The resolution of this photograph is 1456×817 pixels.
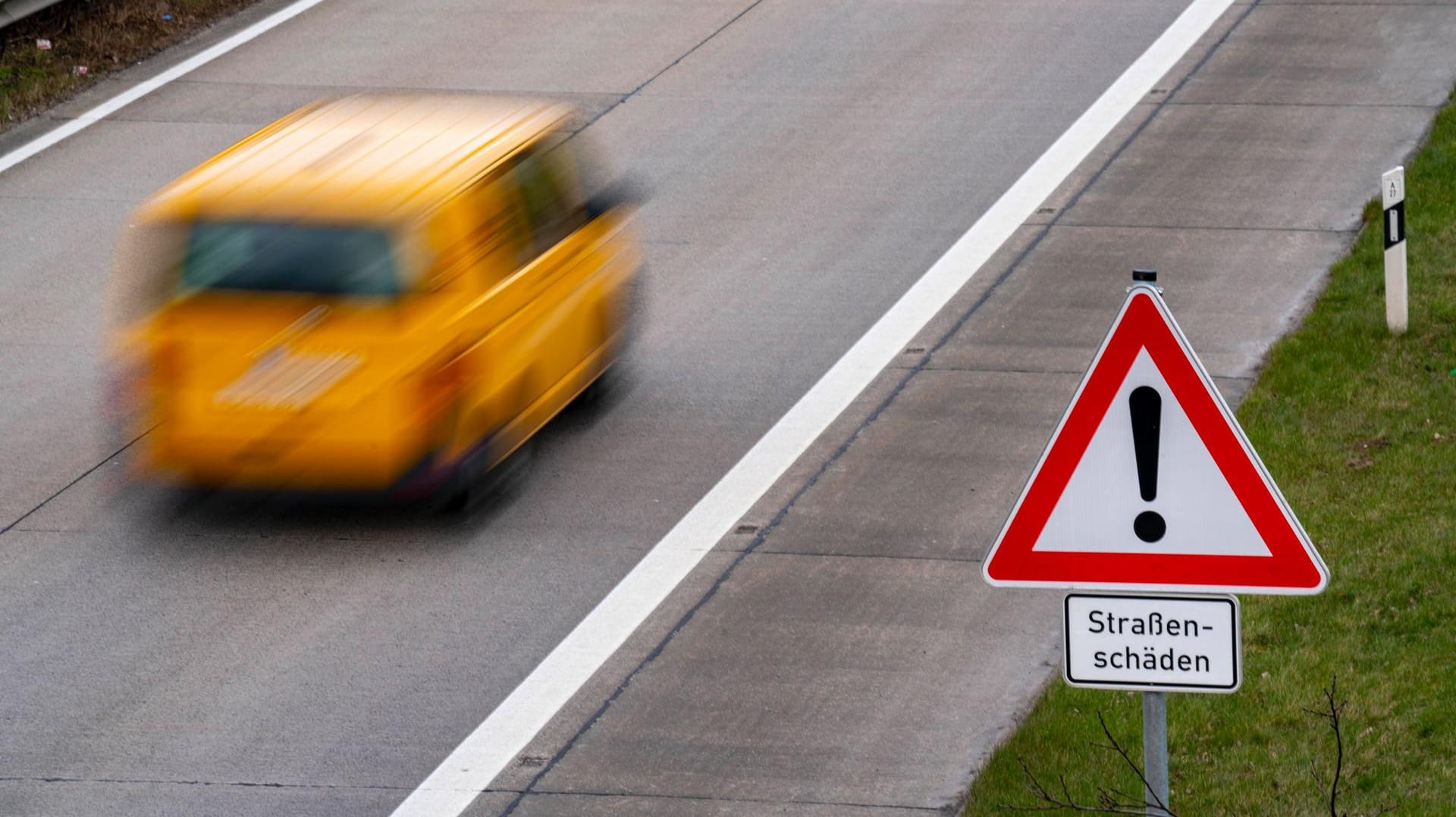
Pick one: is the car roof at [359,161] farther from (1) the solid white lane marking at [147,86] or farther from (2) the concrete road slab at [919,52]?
(2) the concrete road slab at [919,52]

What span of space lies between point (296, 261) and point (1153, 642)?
6082mm

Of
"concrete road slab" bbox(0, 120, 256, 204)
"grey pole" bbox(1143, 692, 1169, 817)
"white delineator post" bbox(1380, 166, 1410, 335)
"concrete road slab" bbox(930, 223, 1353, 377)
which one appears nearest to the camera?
"grey pole" bbox(1143, 692, 1169, 817)

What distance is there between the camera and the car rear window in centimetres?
1024

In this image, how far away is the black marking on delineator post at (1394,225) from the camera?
1211 centimetres

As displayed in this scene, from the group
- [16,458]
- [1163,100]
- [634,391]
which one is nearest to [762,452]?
[634,391]

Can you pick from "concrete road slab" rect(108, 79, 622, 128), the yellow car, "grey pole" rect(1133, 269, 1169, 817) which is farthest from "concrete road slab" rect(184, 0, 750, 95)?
"grey pole" rect(1133, 269, 1169, 817)

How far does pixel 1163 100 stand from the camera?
1744cm

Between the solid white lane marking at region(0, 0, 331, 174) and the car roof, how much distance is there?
6263mm

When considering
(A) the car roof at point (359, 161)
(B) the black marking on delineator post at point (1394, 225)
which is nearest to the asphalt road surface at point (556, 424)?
(B) the black marking on delineator post at point (1394, 225)

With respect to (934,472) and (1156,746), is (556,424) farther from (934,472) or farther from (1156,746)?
(1156,746)

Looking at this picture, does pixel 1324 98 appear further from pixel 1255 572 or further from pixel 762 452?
pixel 1255 572

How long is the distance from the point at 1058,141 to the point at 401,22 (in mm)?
7138

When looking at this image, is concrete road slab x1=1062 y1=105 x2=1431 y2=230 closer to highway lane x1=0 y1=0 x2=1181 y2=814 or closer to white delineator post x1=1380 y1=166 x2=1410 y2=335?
highway lane x1=0 y1=0 x2=1181 y2=814

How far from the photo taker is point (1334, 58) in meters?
18.2
